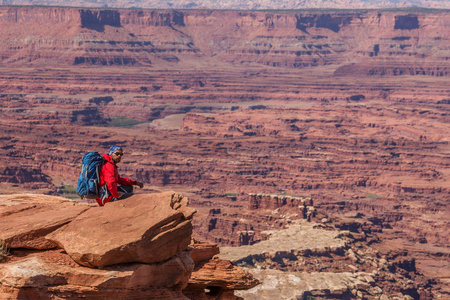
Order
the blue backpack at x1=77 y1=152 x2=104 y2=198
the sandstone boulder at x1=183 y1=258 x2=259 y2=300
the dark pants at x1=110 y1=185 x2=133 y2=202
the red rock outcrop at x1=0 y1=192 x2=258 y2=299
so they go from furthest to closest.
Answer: the sandstone boulder at x1=183 y1=258 x2=259 y2=300 → the dark pants at x1=110 y1=185 x2=133 y2=202 → the blue backpack at x1=77 y1=152 x2=104 y2=198 → the red rock outcrop at x1=0 y1=192 x2=258 y2=299

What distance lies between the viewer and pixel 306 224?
319 feet

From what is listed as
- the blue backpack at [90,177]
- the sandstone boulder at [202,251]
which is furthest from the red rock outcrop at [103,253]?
the sandstone boulder at [202,251]

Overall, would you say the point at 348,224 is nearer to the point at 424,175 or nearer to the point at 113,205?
the point at 424,175

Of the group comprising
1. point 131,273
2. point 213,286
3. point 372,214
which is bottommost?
point 372,214

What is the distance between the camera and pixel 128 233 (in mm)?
21219

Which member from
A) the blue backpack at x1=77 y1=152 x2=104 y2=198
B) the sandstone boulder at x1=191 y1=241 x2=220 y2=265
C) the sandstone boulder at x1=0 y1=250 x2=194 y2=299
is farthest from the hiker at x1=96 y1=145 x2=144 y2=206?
the sandstone boulder at x1=191 y1=241 x2=220 y2=265

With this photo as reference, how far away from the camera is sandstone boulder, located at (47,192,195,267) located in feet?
68.3

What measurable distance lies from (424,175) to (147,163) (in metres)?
56.8

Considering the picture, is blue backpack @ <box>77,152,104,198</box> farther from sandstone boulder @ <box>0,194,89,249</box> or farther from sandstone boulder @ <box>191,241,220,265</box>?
sandstone boulder @ <box>191,241,220,265</box>

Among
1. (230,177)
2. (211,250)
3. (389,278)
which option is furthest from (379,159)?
(211,250)

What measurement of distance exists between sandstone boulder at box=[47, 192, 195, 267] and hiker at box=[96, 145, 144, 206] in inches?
12.0

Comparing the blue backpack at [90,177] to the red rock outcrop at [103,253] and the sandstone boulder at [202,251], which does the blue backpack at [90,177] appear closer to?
the red rock outcrop at [103,253]

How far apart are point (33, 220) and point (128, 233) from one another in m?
3.29

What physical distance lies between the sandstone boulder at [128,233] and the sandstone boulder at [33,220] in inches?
15.6
